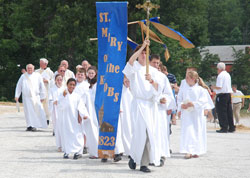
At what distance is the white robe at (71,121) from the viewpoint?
1084 cm

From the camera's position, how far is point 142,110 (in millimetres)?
9023

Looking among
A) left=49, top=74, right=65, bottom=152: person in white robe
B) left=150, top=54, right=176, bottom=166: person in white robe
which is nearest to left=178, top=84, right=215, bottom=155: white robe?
left=150, top=54, right=176, bottom=166: person in white robe

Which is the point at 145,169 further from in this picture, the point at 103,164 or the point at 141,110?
the point at 103,164

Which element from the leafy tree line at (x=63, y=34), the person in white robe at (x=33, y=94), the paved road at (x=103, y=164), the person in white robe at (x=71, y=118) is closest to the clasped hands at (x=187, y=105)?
the paved road at (x=103, y=164)

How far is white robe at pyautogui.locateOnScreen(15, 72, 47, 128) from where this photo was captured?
698 inches

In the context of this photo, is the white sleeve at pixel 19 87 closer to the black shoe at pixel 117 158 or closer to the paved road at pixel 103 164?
the paved road at pixel 103 164

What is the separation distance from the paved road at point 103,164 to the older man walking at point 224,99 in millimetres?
3178

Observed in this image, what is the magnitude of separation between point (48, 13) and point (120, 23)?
83.2 ft

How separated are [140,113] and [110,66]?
117 centimetres

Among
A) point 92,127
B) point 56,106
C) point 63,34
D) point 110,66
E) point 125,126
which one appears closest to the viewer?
point 110,66

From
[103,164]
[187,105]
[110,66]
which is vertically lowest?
[103,164]

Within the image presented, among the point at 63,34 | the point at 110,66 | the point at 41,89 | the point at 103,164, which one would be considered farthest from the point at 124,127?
the point at 63,34

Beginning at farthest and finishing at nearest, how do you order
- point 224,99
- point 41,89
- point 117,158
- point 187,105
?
Answer: point 41,89, point 224,99, point 187,105, point 117,158

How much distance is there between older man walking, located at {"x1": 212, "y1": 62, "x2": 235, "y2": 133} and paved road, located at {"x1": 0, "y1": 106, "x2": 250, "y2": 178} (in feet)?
10.4
